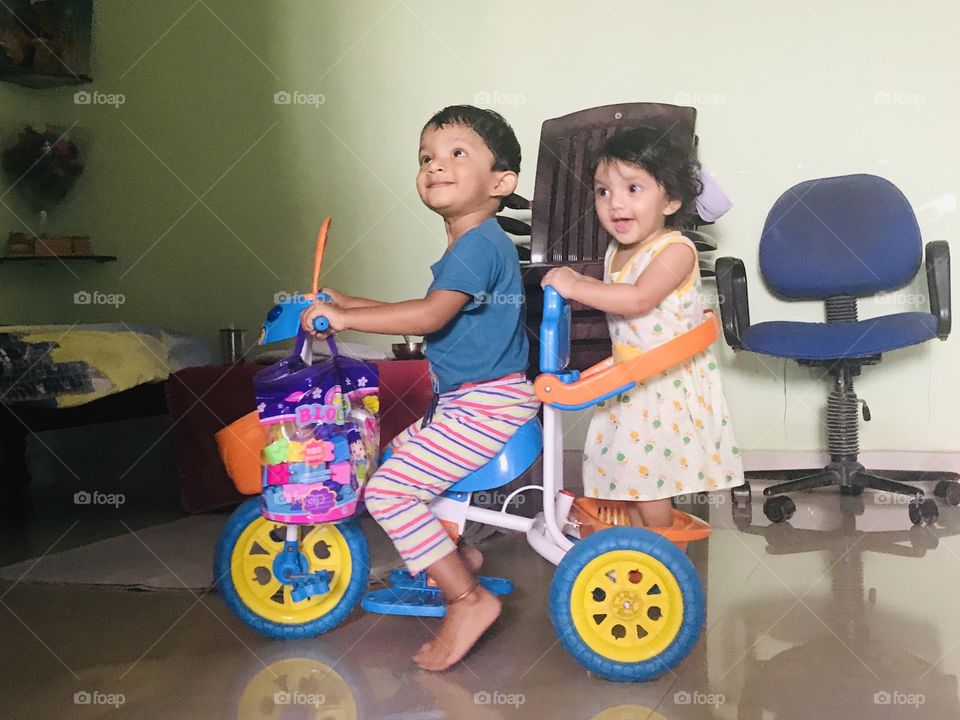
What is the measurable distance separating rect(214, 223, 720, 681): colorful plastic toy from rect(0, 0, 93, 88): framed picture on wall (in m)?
2.20

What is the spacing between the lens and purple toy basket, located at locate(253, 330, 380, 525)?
1.25 m

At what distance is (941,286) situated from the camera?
7.38ft

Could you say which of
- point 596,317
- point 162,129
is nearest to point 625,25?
point 596,317

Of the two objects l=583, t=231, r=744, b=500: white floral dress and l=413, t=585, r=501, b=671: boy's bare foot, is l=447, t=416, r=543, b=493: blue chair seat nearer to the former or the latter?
l=413, t=585, r=501, b=671: boy's bare foot

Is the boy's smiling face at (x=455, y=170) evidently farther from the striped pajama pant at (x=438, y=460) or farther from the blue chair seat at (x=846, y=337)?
the blue chair seat at (x=846, y=337)

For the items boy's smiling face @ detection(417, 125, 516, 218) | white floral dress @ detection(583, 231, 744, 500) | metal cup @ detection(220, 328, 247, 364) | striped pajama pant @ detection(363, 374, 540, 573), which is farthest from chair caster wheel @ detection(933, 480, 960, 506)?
metal cup @ detection(220, 328, 247, 364)

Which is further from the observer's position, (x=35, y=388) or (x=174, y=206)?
(x=174, y=206)

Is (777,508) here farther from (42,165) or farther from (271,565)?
(42,165)

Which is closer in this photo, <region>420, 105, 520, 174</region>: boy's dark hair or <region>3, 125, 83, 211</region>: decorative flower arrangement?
<region>420, 105, 520, 174</region>: boy's dark hair

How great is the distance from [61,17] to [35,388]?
4.71ft

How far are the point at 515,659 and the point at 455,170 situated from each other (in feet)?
2.37

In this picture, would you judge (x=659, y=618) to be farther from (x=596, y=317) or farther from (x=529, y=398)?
(x=596, y=317)

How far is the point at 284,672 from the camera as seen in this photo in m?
1.27

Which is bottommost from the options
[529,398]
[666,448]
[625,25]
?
[666,448]
